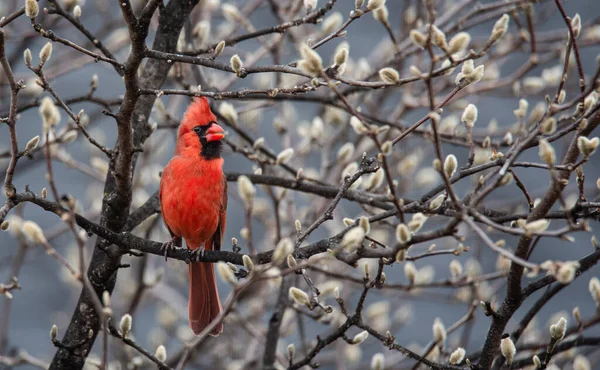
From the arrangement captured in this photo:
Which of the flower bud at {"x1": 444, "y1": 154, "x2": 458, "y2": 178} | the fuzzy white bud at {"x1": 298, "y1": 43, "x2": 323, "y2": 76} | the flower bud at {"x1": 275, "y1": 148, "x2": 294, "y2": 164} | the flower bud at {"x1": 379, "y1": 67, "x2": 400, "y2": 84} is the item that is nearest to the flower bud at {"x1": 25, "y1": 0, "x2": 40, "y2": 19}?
the fuzzy white bud at {"x1": 298, "y1": 43, "x2": 323, "y2": 76}

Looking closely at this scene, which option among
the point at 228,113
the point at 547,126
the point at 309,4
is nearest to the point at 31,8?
the point at 309,4

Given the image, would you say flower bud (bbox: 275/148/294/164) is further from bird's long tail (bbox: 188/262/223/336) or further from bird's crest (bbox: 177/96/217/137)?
bird's long tail (bbox: 188/262/223/336)

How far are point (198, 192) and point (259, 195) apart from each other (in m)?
2.57

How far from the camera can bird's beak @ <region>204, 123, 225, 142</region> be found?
11.6 feet

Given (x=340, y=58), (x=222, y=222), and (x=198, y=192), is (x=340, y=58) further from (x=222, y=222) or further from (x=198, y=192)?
(x=222, y=222)

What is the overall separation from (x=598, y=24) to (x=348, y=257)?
3273 millimetres

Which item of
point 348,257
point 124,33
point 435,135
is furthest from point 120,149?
point 124,33

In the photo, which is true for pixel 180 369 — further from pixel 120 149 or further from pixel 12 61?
pixel 12 61

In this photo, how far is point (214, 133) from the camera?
11.7ft

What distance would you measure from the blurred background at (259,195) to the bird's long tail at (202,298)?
0.38m

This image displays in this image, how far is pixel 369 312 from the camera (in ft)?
14.9

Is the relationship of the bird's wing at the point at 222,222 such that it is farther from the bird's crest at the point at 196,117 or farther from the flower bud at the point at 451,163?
the flower bud at the point at 451,163

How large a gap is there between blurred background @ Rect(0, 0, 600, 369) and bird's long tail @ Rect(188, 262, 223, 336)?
0.38 metres

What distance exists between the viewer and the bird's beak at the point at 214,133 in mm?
3546
